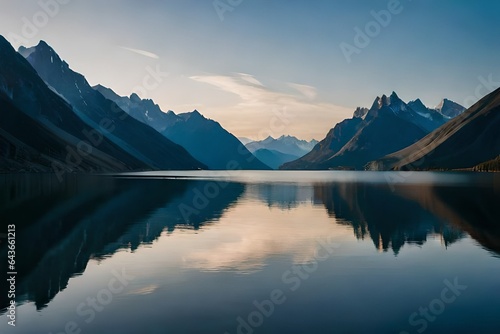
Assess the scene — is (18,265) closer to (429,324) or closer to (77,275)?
(77,275)

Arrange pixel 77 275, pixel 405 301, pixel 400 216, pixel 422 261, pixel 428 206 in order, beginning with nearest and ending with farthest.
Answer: pixel 405 301 < pixel 77 275 < pixel 422 261 < pixel 400 216 < pixel 428 206

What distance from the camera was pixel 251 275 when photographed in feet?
113

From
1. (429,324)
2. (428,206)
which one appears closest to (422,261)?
(429,324)

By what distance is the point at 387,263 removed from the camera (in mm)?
39500

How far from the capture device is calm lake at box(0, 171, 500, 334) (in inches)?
960

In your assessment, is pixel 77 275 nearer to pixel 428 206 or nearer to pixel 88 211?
pixel 88 211

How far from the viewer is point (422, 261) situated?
40.7m

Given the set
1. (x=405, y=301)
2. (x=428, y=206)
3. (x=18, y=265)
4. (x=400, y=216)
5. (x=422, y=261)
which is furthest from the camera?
(x=428, y=206)

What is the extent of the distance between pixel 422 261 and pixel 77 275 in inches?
1098

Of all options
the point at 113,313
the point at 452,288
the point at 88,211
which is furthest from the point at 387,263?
the point at 88,211

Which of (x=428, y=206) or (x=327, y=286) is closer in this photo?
(x=327, y=286)

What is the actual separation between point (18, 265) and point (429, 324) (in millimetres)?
30092

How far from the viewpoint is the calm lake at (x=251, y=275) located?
80.0ft

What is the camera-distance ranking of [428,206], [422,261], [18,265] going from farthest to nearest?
[428,206], [422,261], [18,265]
